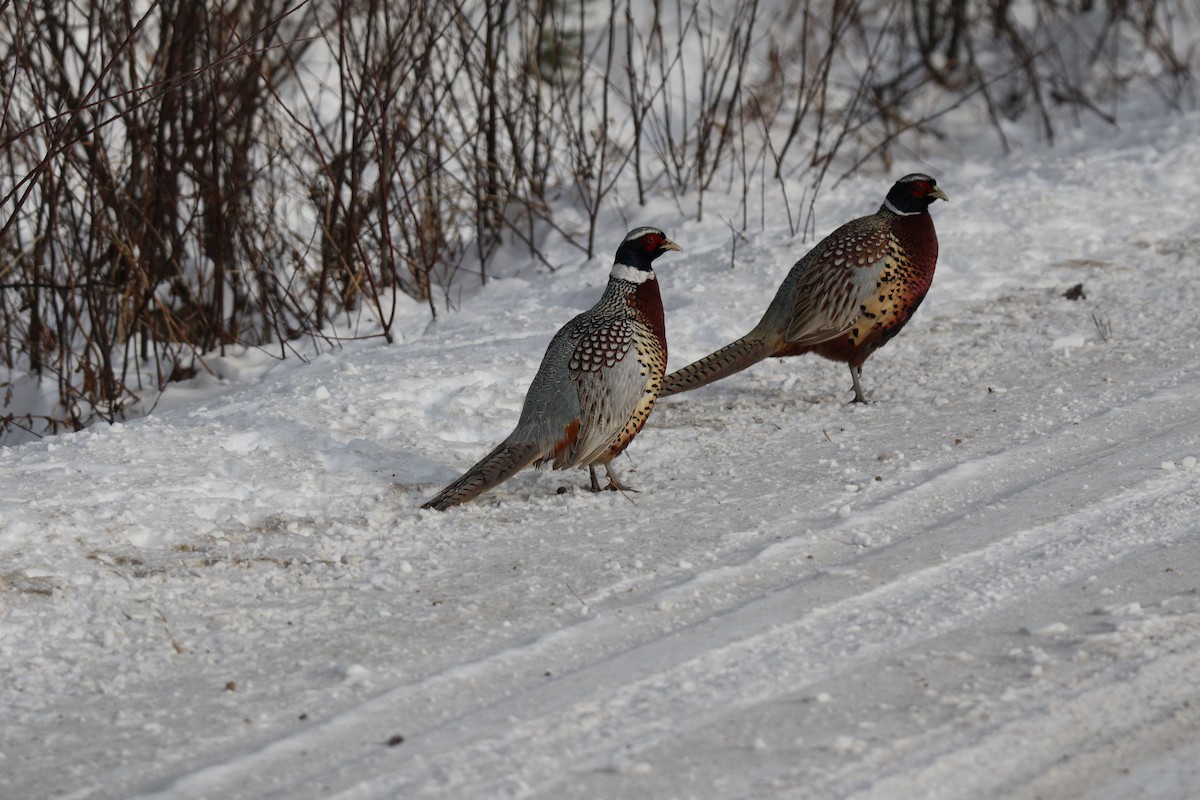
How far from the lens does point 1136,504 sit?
384cm

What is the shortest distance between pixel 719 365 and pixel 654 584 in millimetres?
1851

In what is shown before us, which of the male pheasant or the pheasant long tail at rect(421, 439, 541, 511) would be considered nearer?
the pheasant long tail at rect(421, 439, 541, 511)

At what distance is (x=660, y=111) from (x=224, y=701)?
909cm

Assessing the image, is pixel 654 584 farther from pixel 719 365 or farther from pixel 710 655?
pixel 719 365

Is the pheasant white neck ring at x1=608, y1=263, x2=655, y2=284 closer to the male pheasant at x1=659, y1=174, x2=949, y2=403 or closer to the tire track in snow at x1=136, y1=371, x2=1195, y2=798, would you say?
the male pheasant at x1=659, y1=174, x2=949, y2=403

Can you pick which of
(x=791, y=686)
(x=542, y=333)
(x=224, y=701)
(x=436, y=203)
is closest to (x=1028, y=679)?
(x=791, y=686)

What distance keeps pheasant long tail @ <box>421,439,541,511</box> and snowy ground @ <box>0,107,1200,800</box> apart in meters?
0.08

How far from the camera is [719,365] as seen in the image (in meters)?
5.27

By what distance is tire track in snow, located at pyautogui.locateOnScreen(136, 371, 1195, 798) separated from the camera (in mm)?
2670

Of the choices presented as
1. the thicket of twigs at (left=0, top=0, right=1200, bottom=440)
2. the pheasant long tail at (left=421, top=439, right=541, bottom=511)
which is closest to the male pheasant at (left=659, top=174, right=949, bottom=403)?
the pheasant long tail at (left=421, top=439, right=541, bottom=511)

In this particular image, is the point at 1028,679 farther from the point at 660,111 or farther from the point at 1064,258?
the point at 660,111

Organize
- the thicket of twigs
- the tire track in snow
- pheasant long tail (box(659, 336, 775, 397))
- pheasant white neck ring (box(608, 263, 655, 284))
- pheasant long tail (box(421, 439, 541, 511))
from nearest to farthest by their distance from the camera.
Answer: the tire track in snow
pheasant long tail (box(421, 439, 541, 511))
pheasant white neck ring (box(608, 263, 655, 284))
pheasant long tail (box(659, 336, 775, 397))
the thicket of twigs

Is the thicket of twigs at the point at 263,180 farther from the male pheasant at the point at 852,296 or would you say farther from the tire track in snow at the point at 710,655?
the tire track in snow at the point at 710,655

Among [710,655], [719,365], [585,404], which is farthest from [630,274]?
[710,655]
